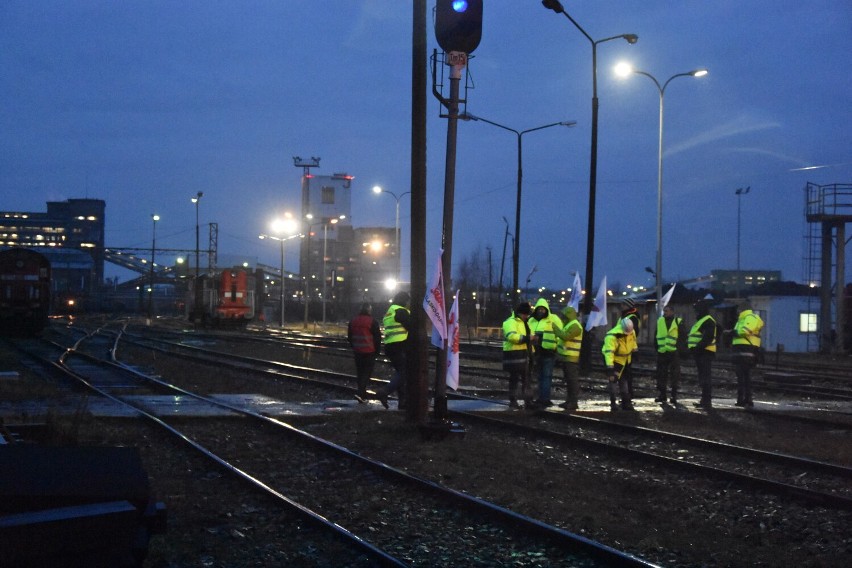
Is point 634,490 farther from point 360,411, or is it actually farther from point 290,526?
point 360,411

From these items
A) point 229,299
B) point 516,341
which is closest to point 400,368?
point 516,341

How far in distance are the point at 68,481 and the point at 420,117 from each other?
381 inches

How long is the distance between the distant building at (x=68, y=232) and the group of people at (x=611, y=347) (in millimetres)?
120907

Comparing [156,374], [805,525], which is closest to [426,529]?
[805,525]

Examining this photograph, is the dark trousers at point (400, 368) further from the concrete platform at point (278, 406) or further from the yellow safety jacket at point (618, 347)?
the yellow safety jacket at point (618, 347)

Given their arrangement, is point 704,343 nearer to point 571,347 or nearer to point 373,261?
point 571,347

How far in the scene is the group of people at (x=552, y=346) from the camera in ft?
50.2

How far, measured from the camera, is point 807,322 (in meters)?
50.0

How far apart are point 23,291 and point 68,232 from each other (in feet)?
442


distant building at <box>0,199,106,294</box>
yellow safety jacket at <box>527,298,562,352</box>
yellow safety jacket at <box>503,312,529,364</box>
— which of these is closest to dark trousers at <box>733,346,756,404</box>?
yellow safety jacket at <box>527,298,562,352</box>

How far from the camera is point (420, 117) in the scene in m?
13.4

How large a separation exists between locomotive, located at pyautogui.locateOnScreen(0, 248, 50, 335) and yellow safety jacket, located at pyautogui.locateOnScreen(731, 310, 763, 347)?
117ft

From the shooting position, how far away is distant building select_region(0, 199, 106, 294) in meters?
131

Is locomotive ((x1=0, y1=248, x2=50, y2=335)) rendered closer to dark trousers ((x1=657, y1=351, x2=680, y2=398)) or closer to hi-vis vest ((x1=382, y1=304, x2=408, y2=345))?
hi-vis vest ((x1=382, y1=304, x2=408, y2=345))
